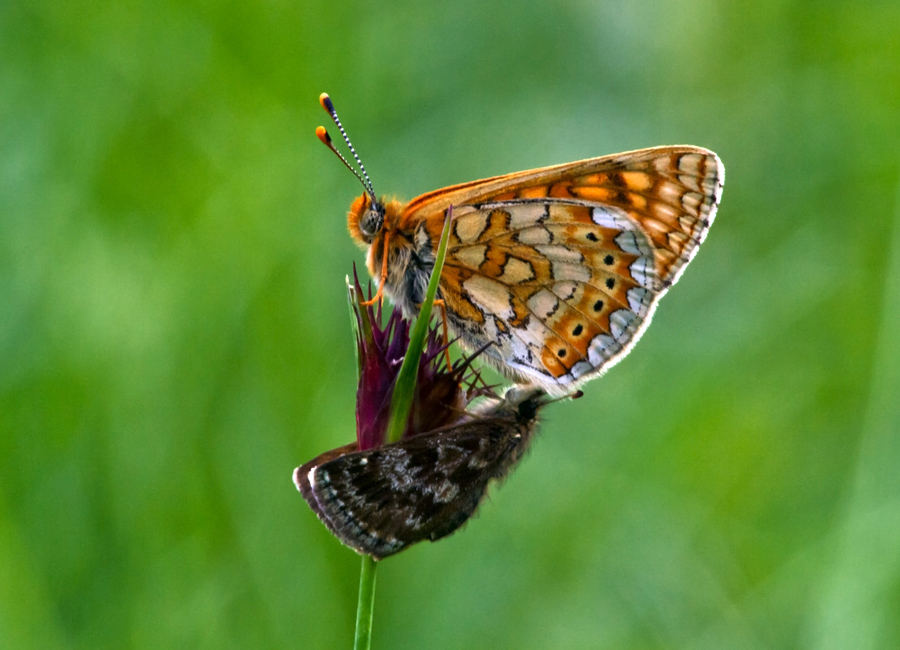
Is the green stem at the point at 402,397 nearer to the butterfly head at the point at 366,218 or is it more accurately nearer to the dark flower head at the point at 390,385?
the dark flower head at the point at 390,385

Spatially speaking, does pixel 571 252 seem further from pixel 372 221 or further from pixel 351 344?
pixel 351 344


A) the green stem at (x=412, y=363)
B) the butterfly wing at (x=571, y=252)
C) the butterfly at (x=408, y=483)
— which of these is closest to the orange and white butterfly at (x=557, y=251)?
the butterfly wing at (x=571, y=252)

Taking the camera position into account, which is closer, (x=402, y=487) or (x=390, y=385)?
(x=402, y=487)

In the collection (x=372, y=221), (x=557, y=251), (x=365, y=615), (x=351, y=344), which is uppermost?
(x=372, y=221)

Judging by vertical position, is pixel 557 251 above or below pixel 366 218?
below

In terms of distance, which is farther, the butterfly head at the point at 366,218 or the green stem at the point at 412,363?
the butterfly head at the point at 366,218

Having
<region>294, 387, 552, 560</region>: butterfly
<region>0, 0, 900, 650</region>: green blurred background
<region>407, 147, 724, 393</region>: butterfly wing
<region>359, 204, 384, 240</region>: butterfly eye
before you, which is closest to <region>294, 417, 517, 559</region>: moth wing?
<region>294, 387, 552, 560</region>: butterfly

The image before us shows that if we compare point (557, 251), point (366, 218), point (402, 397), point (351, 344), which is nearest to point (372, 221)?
point (366, 218)
